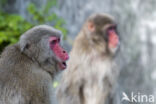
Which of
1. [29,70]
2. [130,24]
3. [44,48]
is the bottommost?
[130,24]

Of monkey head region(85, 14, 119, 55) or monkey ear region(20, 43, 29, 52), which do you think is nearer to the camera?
monkey ear region(20, 43, 29, 52)

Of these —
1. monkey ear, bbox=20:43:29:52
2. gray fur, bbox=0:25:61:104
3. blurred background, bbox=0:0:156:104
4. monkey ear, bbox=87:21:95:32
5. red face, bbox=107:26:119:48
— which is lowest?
blurred background, bbox=0:0:156:104

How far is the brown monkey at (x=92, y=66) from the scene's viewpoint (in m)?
5.76

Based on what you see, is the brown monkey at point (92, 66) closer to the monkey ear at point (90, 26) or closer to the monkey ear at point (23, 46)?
the monkey ear at point (90, 26)

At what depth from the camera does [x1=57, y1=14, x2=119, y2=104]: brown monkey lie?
5.76 m

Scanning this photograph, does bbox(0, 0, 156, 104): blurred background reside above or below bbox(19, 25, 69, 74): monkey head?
below

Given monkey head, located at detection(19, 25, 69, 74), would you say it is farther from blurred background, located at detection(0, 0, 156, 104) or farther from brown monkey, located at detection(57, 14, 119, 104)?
blurred background, located at detection(0, 0, 156, 104)

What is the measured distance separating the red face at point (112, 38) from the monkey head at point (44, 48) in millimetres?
2438

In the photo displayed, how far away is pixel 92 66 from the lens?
5.97 m

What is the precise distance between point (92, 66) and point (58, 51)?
2301 millimetres

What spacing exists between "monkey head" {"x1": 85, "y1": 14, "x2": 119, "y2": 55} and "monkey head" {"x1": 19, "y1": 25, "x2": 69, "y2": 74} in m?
2.32

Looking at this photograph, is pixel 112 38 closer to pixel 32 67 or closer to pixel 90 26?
pixel 90 26

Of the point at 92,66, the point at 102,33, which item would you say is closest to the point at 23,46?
the point at 92,66

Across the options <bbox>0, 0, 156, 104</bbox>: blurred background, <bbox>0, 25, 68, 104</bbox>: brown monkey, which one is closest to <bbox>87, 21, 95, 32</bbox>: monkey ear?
<bbox>0, 25, 68, 104</bbox>: brown monkey
